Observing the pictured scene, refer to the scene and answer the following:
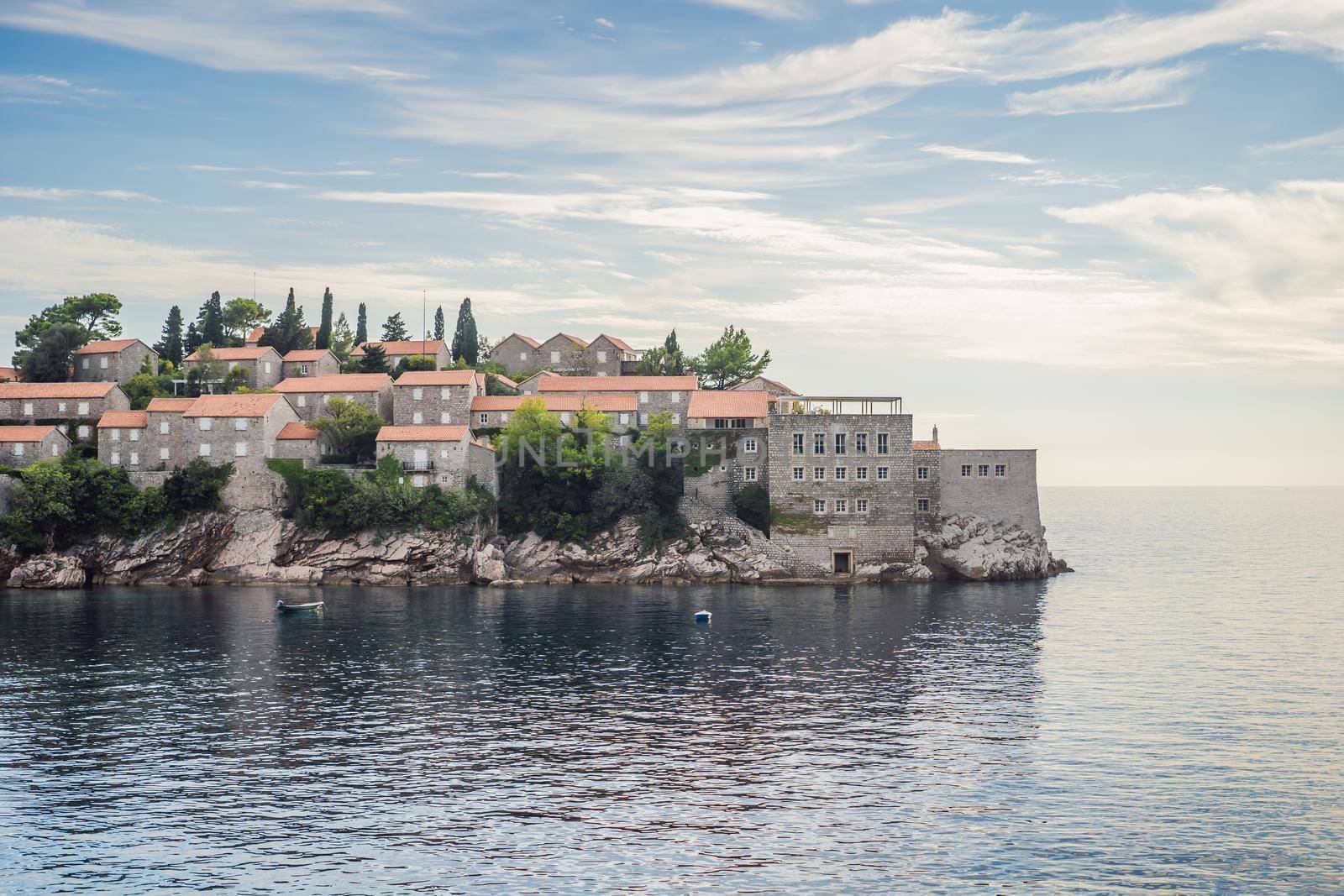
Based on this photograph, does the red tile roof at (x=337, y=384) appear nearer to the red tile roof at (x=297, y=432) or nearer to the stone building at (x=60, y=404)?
the red tile roof at (x=297, y=432)

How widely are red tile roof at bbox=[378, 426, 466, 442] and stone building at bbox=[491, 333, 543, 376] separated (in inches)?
1573

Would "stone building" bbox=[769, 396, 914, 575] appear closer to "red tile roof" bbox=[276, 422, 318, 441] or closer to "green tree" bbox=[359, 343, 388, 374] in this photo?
"red tile roof" bbox=[276, 422, 318, 441]

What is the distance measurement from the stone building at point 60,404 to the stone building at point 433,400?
30411 mm

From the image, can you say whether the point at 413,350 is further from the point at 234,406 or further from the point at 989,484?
the point at 989,484

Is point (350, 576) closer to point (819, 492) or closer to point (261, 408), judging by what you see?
point (261, 408)

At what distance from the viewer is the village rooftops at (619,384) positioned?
12606cm

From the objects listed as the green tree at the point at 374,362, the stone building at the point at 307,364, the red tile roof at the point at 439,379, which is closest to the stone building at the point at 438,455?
the red tile roof at the point at 439,379

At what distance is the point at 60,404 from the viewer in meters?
124

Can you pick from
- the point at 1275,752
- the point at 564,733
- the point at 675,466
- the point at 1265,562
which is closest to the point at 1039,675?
the point at 1275,752

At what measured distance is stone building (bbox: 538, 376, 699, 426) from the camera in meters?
125

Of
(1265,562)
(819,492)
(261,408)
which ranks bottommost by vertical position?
(1265,562)

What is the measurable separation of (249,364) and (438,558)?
4735cm

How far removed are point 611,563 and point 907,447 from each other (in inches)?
1199

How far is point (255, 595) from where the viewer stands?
100 m
